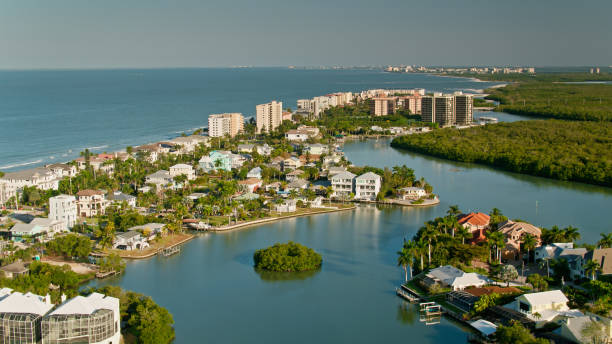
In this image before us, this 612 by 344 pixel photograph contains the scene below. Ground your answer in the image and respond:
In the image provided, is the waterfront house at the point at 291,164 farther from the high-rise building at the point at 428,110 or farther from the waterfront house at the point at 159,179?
the high-rise building at the point at 428,110

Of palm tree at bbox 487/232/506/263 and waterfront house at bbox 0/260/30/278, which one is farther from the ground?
palm tree at bbox 487/232/506/263

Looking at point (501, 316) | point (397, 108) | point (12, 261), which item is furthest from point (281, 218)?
point (397, 108)

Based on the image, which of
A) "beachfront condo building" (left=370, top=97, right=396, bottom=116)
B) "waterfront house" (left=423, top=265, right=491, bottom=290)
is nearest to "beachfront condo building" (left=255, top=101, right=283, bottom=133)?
"beachfront condo building" (left=370, top=97, right=396, bottom=116)

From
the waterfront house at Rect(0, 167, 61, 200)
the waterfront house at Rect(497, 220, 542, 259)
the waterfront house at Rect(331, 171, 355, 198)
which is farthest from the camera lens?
the waterfront house at Rect(331, 171, 355, 198)

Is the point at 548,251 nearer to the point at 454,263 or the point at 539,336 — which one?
the point at 454,263

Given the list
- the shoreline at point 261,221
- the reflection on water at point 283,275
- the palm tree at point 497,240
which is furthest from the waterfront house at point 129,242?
the palm tree at point 497,240

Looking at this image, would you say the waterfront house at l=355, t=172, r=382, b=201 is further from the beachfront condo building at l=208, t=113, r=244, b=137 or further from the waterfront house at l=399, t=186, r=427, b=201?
the beachfront condo building at l=208, t=113, r=244, b=137

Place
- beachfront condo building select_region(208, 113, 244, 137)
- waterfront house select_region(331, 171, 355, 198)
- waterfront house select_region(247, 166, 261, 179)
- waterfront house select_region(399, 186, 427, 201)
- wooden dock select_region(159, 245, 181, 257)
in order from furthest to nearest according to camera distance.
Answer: beachfront condo building select_region(208, 113, 244, 137), waterfront house select_region(247, 166, 261, 179), waterfront house select_region(331, 171, 355, 198), waterfront house select_region(399, 186, 427, 201), wooden dock select_region(159, 245, 181, 257)

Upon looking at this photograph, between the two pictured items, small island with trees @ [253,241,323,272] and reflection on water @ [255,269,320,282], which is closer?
reflection on water @ [255,269,320,282]
